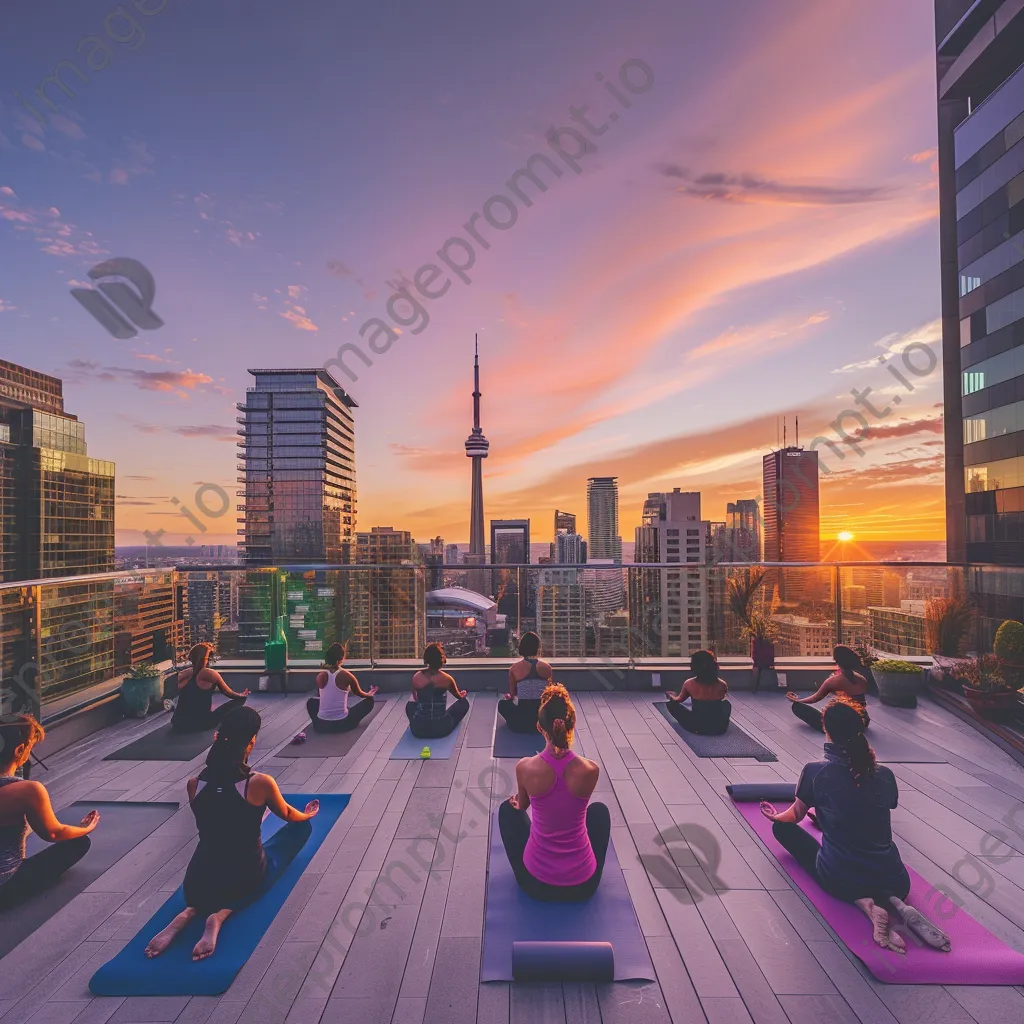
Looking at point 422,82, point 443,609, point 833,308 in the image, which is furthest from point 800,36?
point 443,609

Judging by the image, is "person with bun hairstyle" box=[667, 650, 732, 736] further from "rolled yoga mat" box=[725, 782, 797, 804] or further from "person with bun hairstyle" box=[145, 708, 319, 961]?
"person with bun hairstyle" box=[145, 708, 319, 961]

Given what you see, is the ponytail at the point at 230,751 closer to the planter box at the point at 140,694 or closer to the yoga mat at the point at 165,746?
the yoga mat at the point at 165,746

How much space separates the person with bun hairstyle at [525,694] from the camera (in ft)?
15.4

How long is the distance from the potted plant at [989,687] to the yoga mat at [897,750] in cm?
104

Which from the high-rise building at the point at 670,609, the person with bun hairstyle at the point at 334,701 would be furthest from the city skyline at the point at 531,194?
the person with bun hairstyle at the point at 334,701

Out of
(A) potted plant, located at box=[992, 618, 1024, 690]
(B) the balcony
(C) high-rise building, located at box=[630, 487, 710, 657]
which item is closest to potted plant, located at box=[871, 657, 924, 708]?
(B) the balcony

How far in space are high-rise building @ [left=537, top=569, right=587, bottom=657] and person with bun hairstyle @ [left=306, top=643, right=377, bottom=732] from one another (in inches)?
98.3

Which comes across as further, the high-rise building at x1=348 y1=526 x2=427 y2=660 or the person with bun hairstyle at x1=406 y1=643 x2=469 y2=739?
the high-rise building at x1=348 y1=526 x2=427 y2=660

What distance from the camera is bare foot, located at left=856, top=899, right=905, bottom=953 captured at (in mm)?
2039

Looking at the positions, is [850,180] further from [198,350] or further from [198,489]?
[198,350]

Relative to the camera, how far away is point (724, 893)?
2477 mm

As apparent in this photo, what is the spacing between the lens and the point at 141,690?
5.23 m

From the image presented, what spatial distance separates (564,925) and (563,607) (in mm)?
4401

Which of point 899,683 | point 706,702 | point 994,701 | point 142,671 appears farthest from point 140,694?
point 994,701
